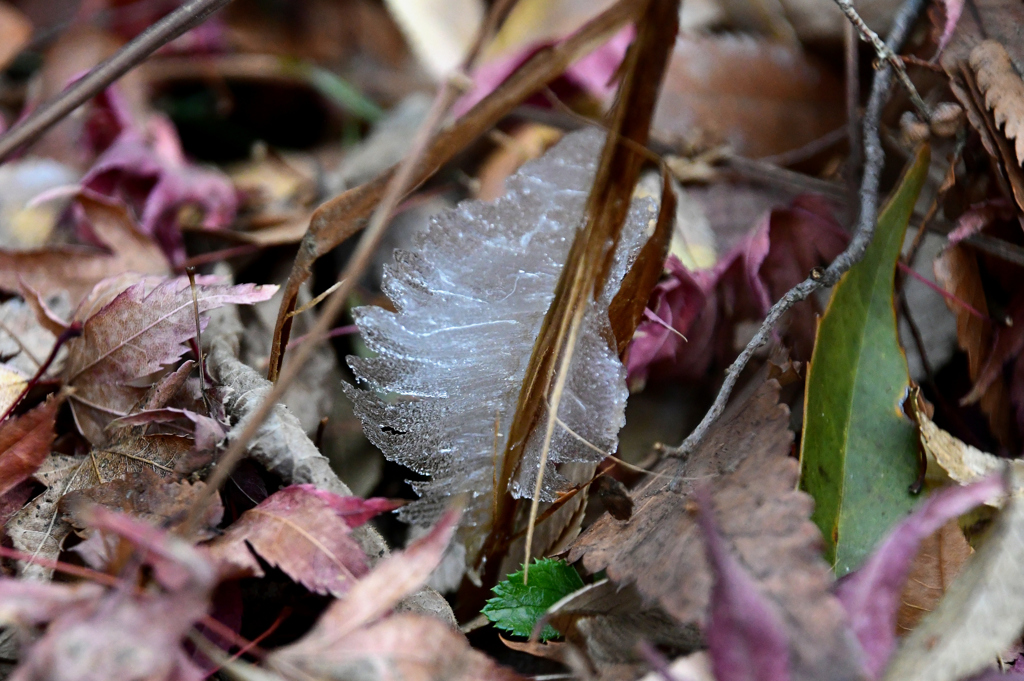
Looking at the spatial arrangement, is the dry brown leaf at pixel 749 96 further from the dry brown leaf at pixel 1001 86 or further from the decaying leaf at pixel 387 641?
the decaying leaf at pixel 387 641

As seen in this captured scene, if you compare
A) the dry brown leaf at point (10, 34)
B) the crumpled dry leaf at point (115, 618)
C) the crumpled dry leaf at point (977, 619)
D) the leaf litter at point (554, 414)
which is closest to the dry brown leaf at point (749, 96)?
the leaf litter at point (554, 414)

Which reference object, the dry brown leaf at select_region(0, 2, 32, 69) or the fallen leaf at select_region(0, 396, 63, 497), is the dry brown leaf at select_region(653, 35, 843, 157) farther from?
the dry brown leaf at select_region(0, 2, 32, 69)

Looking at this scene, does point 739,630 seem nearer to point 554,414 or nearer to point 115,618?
point 554,414

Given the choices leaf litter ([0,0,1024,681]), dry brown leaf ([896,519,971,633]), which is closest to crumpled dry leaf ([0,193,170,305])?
leaf litter ([0,0,1024,681])

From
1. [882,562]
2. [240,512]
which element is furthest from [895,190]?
[240,512]

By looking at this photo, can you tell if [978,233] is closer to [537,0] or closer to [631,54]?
[631,54]

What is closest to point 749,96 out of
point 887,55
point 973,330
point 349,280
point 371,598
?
point 887,55
